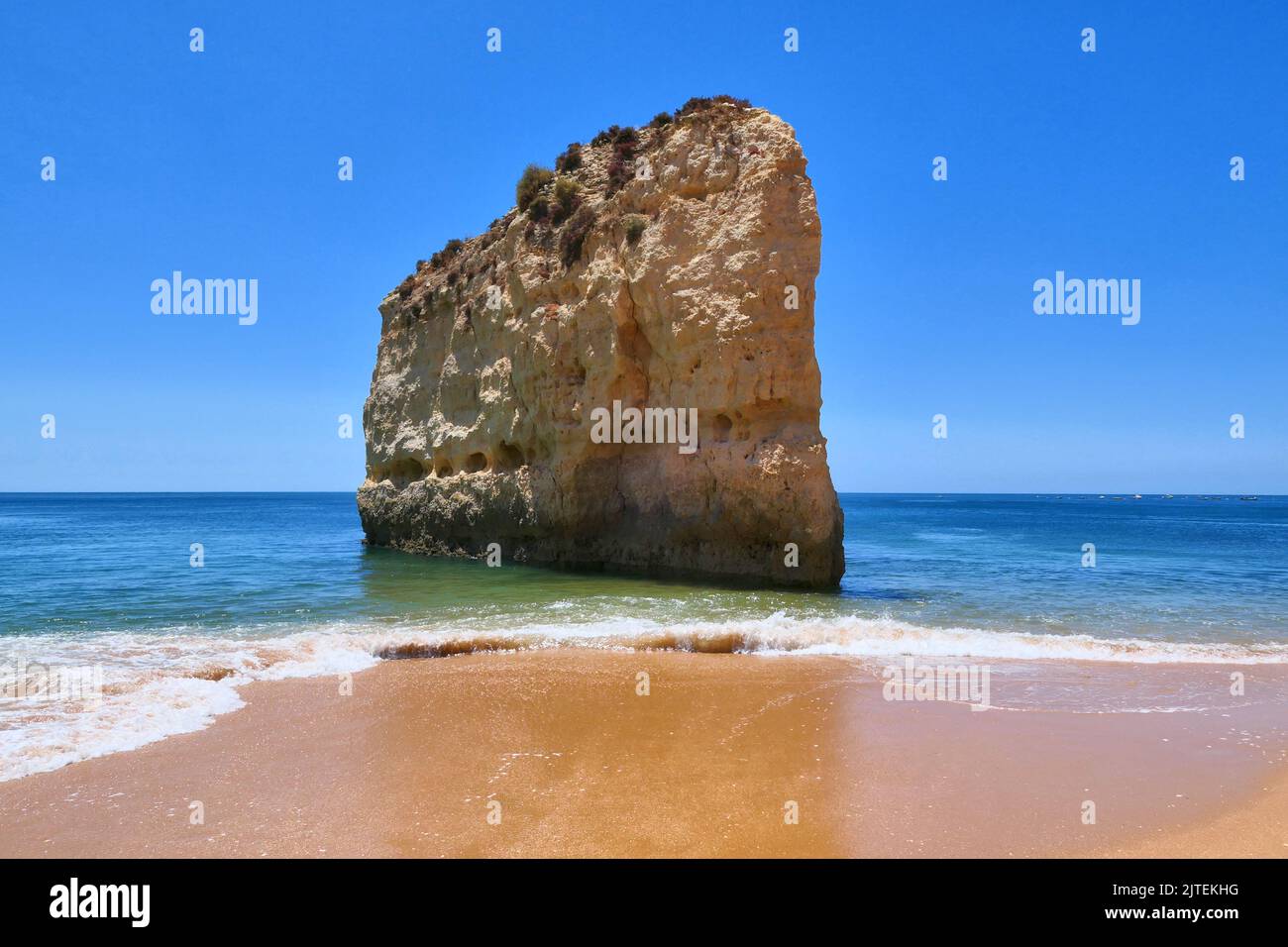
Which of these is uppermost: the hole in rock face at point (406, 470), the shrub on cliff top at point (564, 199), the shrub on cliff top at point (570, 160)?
the shrub on cliff top at point (570, 160)

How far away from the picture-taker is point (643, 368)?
60.5 ft

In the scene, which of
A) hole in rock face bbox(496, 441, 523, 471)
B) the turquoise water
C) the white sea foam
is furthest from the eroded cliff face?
the white sea foam

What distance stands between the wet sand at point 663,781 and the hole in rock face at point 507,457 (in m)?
13.5

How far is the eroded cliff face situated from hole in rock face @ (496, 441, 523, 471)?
0.14 feet

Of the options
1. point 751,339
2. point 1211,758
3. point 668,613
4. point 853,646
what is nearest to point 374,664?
point 668,613

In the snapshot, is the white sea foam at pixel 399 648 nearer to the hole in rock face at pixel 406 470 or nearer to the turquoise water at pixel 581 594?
the turquoise water at pixel 581 594

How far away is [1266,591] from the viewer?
16.9 m

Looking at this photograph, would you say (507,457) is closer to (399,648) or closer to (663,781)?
(399,648)

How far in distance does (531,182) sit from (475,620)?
14.8 metres

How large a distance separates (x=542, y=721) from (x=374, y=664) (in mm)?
3431

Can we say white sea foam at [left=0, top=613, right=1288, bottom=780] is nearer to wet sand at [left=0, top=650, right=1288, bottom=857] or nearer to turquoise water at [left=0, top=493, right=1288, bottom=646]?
turquoise water at [left=0, top=493, right=1288, bottom=646]

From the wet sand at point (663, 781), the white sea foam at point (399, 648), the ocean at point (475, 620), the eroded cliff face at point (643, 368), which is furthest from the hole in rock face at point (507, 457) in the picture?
the wet sand at point (663, 781)

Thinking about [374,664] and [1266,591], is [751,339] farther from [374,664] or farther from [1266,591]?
[1266,591]

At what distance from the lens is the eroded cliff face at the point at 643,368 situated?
15.8 metres
